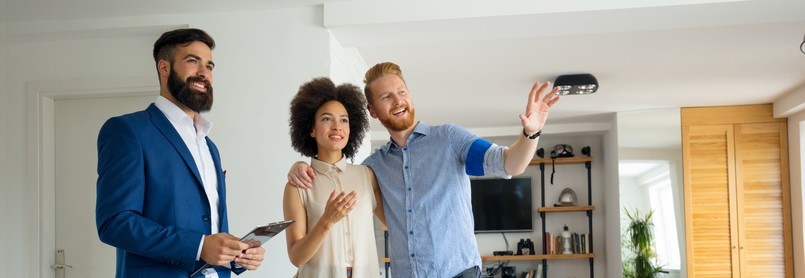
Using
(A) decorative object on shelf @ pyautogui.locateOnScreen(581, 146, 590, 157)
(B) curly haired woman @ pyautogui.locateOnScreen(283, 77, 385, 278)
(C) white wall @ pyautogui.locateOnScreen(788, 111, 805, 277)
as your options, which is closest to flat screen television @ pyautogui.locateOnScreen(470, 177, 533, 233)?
(A) decorative object on shelf @ pyautogui.locateOnScreen(581, 146, 590, 157)

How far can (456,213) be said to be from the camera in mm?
2826

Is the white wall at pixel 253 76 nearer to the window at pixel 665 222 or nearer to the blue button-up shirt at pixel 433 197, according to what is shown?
the blue button-up shirt at pixel 433 197

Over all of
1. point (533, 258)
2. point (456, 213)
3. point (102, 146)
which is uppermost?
point (102, 146)

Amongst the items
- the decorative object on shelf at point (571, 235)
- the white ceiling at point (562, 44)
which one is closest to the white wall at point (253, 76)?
the white ceiling at point (562, 44)

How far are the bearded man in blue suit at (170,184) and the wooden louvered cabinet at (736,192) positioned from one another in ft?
23.6

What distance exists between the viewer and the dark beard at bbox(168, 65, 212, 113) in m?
2.53

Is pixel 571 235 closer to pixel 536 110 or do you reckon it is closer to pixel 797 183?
pixel 797 183

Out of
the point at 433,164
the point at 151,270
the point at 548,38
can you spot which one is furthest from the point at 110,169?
the point at 548,38

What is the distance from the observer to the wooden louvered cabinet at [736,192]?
8.66 m

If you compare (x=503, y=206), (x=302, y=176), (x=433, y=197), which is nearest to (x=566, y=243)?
(x=503, y=206)

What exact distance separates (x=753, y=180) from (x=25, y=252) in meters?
6.48

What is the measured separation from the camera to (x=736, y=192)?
8.81 m

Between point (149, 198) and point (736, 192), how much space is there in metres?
7.49

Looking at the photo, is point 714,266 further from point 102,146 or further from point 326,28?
point 102,146
